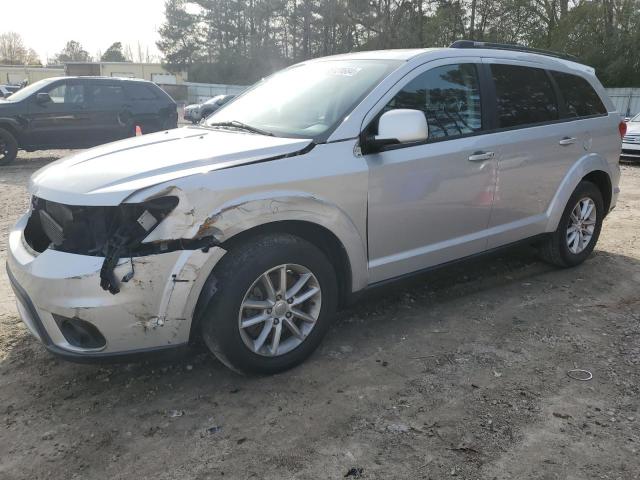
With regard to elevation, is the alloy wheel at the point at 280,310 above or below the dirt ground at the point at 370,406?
above

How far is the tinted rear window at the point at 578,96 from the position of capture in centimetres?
459

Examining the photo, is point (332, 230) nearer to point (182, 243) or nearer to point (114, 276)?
point (182, 243)

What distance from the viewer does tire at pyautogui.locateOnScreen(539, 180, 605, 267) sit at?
186 inches

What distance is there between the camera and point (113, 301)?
2.52 metres

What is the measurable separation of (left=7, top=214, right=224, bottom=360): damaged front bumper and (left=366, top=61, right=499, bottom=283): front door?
3.74 ft

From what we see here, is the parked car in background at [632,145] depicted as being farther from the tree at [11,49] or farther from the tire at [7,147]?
the tree at [11,49]

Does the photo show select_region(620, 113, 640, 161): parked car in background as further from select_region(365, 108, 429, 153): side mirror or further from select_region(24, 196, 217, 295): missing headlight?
select_region(24, 196, 217, 295): missing headlight

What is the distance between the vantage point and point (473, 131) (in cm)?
378

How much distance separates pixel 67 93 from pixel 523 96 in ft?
33.4

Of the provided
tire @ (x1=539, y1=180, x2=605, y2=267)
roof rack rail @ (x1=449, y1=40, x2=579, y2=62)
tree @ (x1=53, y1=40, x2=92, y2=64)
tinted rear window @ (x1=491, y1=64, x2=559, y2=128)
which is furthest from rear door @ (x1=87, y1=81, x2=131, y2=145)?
tree @ (x1=53, y1=40, x2=92, y2=64)

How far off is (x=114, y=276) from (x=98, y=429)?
790mm

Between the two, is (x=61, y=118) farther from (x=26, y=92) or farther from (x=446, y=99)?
(x=446, y=99)

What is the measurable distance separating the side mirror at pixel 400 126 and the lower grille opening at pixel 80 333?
6.08 ft

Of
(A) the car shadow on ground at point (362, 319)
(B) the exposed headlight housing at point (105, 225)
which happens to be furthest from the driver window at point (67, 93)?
(B) the exposed headlight housing at point (105, 225)
